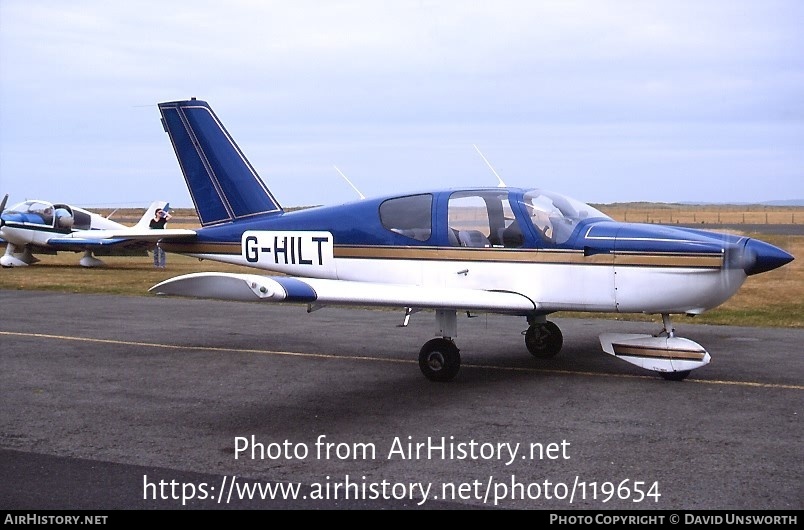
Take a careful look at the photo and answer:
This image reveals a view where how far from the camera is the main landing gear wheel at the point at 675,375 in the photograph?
9.66 m

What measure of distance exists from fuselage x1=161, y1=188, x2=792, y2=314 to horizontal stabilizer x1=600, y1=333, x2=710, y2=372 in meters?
0.37

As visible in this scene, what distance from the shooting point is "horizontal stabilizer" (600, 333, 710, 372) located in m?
9.55

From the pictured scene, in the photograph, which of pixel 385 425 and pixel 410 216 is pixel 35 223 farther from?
pixel 385 425

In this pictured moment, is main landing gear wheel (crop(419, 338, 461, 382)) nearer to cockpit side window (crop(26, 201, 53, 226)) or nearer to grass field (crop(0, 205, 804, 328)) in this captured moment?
grass field (crop(0, 205, 804, 328))

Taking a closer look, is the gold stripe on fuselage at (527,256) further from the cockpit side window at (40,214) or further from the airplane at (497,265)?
the cockpit side window at (40,214)

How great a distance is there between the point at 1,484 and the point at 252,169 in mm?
7623

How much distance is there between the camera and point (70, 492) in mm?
5984

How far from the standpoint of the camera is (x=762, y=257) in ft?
29.7

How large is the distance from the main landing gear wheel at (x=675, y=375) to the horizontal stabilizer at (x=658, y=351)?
67 mm

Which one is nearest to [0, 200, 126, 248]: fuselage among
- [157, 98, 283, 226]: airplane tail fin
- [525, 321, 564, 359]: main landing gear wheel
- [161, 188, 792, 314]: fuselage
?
[157, 98, 283, 226]: airplane tail fin

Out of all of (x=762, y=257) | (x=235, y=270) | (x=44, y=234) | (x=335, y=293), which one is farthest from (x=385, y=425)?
(x=44, y=234)

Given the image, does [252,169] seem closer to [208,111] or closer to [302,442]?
[208,111]

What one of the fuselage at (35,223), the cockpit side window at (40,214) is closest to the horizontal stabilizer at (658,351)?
the fuselage at (35,223)

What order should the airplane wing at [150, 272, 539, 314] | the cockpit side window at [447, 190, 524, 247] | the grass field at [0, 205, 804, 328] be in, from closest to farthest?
the airplane wing at [150, 272, 539, 314] < the cockpit side window at [447, 190, 524, 247] < the grass field at [0, 205, 804, 328]
